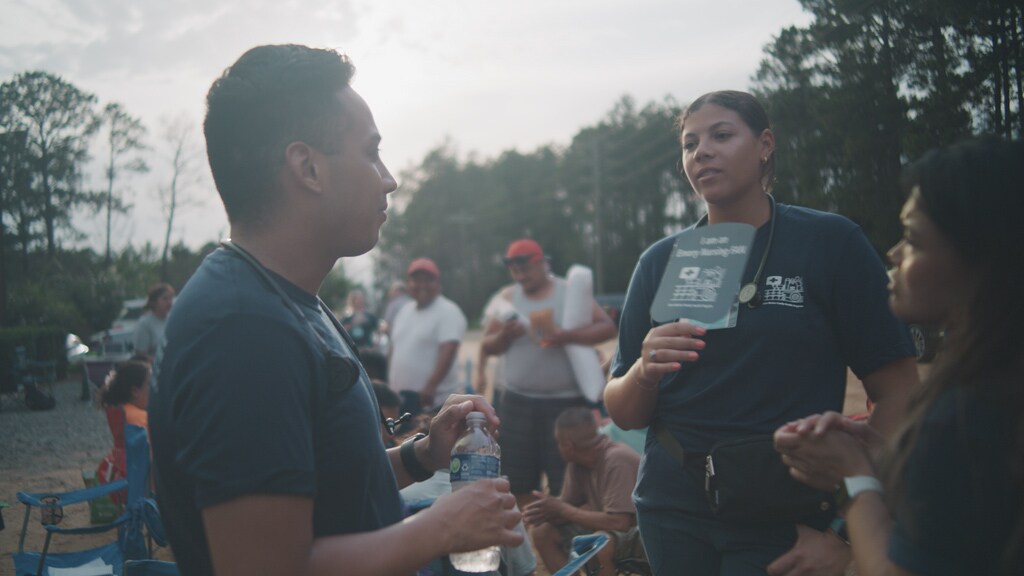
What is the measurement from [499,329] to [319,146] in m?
4.35

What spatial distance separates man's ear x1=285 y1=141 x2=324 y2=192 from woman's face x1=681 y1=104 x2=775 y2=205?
4.20ft

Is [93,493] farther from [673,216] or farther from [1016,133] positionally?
[673,216]

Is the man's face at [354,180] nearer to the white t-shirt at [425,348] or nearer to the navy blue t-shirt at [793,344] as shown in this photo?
the navy blue t-shirt at [793,344]

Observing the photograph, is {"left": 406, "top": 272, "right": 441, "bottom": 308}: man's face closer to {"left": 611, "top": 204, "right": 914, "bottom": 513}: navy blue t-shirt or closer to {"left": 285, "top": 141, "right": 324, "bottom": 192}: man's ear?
{"left": 611, "top": 204, "right": 914, "bottom": 513}: navy blue t-shirt

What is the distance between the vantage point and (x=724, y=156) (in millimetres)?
2426

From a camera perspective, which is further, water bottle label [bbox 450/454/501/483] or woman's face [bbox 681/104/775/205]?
woman's face [bbox 681/104/775/205]

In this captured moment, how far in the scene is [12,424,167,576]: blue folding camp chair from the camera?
4250 mm

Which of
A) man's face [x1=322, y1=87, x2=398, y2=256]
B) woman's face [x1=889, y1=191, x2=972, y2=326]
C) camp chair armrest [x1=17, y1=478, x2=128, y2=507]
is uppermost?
man's face [x1=322, y1=87, x2=398, y2=256]

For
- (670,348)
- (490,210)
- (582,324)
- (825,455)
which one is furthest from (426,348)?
(490,210)

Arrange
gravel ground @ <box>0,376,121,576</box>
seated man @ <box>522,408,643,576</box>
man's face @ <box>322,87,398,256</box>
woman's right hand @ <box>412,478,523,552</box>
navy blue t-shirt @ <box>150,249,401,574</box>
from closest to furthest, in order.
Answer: navy blue t-shirt @ <box>150,249,401,574</box>, woman's right hand @ <box>412,478,523,552</box>, man's face @ <box>322,87,398,256</box>, seated man @ <box>522,408,643,576</box>, gravel ground @ <box>0,376,121,576</box>

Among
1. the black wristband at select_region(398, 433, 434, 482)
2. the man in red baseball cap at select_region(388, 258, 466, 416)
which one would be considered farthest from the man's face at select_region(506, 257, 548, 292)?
the black wristband at select_region(398, 433, 434, 482)

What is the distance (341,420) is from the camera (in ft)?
4.94

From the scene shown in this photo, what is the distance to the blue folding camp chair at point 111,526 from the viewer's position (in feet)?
13.9

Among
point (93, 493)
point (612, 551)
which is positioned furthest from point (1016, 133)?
point (93, 493)
